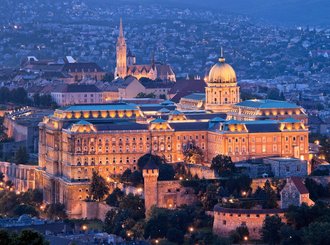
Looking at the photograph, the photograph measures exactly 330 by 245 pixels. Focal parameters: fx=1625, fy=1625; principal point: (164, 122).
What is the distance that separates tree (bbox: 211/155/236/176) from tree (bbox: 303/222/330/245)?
12902 mm

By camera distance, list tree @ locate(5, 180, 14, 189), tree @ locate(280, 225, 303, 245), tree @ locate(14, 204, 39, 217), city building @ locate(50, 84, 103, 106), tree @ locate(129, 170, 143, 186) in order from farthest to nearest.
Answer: city building @ locate(50, 84, 103, 106), tree @ locate(5, 180, 14, 189), tree @ locate(14, 204, 39, 217), tree @ locate(129, 170, 143, 186), tree @ locate(280, 225, 303, 245)

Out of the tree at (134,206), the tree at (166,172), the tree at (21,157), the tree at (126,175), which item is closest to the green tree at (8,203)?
the tree at (21,157)

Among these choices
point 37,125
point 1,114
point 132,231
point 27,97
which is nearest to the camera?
point 132,231

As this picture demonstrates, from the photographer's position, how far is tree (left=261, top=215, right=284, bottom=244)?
82.8 m

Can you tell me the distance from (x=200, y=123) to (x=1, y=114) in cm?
3821

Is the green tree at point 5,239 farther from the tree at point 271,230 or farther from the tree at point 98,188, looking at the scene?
the tree at point 98,188

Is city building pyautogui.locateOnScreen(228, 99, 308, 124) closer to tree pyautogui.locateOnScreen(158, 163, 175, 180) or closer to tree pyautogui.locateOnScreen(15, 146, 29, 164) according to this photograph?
tree pyautogui.locateOnScreen(158, 163, 175, 180)

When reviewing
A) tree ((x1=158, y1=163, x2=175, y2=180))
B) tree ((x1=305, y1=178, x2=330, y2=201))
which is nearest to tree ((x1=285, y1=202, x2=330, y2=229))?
tree ((x1=305, y1=178, x2=330, y2=201))

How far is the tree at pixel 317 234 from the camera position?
263 ft

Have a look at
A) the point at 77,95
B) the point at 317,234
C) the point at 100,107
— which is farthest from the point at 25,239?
the point at 77,95

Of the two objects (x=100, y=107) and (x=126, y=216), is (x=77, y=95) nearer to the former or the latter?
(x=100, y=107)

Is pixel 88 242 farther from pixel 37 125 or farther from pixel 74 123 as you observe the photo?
pixel 37 125

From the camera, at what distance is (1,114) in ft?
456

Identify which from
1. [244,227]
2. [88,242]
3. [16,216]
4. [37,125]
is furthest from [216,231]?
[37,125]
